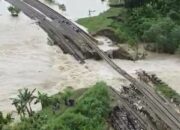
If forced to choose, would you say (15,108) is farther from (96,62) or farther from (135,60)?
(135,60)

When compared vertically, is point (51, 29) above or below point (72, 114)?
above

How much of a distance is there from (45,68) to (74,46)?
3817mm

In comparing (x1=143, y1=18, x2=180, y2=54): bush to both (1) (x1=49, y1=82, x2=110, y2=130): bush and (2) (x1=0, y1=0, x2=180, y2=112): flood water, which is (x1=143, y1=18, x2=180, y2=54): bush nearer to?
(2) (x1=0, y1=0, x2=180, y2=112): flood water

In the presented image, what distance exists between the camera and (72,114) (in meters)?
21.2

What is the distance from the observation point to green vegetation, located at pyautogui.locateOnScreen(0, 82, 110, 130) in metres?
20.9

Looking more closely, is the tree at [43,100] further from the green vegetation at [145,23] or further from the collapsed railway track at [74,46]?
the green vegetation at [145,23]

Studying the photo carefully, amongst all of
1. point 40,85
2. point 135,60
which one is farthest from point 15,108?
point 135,60

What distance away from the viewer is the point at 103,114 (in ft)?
73.6

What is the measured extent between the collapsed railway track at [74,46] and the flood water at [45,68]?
0.56 metres

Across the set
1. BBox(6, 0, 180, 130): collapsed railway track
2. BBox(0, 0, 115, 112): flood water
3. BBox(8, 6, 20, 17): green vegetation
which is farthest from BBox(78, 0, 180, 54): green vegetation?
BBox(8, 6, 20, 17): green vegetation

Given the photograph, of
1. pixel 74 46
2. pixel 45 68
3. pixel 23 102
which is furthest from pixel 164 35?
pixel 23 102

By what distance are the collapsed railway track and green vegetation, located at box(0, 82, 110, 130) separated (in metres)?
3.00

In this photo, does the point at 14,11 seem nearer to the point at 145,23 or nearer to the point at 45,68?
the point at 45,68

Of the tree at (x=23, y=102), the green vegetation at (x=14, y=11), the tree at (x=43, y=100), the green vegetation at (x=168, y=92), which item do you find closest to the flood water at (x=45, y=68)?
the green vegetation at (x=168, y=92)
